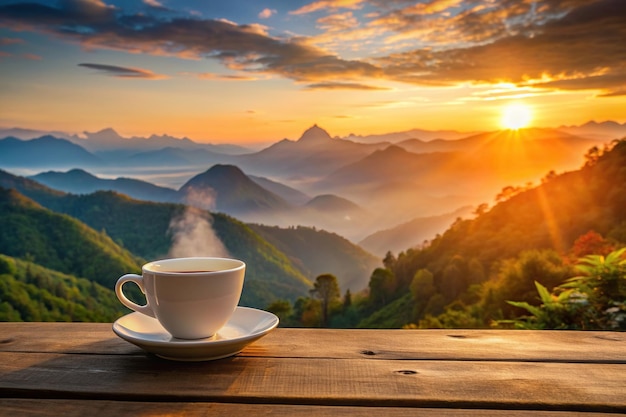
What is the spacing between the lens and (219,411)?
686 millimetres

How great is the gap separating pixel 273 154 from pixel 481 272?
17.8m

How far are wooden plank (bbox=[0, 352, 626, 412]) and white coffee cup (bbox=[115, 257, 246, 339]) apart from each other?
6 centimetres

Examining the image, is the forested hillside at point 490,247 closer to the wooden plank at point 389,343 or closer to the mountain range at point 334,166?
the mountain range at point 334,166

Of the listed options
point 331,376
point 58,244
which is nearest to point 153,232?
point 58,244

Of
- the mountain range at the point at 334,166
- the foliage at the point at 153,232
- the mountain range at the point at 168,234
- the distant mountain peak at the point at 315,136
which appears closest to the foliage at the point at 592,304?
the mountain range at the point at 334,166

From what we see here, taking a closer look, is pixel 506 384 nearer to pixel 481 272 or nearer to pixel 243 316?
pixel 243 316

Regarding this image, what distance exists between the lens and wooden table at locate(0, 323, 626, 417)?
70 cm

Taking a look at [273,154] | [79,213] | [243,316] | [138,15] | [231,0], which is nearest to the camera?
[243,316]

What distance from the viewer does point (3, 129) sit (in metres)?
22.1

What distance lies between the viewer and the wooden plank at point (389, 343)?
3.02 ft

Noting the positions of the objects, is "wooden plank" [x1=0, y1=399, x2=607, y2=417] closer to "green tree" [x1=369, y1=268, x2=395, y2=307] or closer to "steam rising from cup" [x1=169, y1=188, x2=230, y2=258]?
"green tree" [x1=369, y1=268, x2=395, y2=307]

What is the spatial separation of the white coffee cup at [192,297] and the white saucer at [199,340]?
3 centimetres

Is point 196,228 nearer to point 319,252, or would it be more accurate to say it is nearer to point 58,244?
point 58,244

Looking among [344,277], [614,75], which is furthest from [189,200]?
[614,75]
